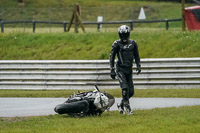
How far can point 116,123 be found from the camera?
32.5 ft

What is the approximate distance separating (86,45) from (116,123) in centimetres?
1459

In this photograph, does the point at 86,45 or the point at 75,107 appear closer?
the point at 75,107

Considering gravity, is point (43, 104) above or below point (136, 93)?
above

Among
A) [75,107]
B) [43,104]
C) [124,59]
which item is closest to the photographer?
[75,107]

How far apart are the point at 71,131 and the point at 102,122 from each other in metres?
1.08

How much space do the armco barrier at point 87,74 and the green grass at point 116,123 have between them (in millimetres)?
6359

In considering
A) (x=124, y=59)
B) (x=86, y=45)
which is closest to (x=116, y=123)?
(x=124, y=59)

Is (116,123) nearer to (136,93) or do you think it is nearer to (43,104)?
(43,104)

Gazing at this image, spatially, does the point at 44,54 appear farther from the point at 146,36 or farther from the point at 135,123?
the point at 135,123

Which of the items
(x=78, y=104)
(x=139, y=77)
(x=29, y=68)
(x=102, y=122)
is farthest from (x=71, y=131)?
(x=29, y=68)

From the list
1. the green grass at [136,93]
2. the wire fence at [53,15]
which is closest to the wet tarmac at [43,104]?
the green grass at [136,93]

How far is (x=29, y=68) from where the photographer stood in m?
19.8

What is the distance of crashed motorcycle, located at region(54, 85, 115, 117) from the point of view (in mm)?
11117

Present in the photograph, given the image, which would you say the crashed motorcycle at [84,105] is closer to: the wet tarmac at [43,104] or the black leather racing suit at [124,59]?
the black leather racing suit at [124,59]
